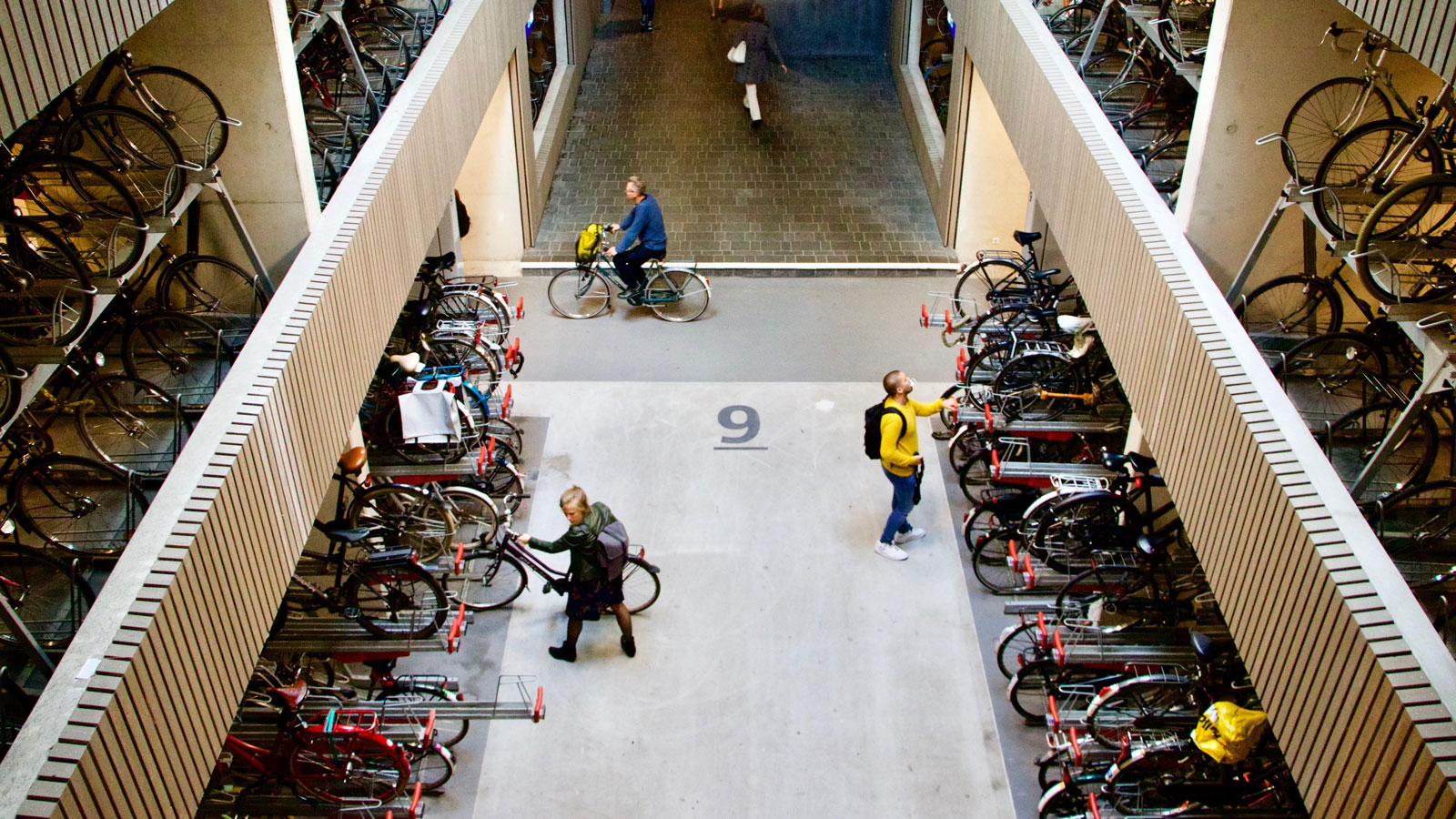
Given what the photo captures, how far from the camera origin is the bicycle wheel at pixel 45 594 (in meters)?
5.73

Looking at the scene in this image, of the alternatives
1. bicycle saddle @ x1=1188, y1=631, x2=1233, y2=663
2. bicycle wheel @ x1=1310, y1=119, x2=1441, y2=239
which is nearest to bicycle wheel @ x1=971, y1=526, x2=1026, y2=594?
bicycle saddle @ x1=1188, y1=631, x2=1233, y2=663

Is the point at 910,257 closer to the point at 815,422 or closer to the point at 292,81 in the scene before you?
the point at 815,422

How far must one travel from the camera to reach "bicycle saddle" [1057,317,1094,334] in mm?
9664

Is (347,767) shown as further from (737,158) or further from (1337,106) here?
(737,158)

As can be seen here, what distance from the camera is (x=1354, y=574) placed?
4.91 metres

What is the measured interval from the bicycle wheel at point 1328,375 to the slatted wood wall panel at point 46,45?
6.72 metres

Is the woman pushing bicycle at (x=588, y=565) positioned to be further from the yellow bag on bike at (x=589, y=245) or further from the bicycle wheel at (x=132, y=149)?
the yellow bag on bike at (x=589, y=245)

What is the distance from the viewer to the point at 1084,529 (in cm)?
861

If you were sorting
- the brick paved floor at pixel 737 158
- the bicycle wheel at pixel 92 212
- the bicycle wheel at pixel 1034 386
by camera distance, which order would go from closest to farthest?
the bicycle wheel at pixel 92 212 < the bicycle wheel at pixel 1034 386 < the brick paved floor at pixel 737 158

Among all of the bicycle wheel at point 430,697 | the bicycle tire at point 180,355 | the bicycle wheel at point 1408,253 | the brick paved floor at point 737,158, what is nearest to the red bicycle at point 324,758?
the bicycle wheel at point 430,697

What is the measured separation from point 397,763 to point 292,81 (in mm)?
4322

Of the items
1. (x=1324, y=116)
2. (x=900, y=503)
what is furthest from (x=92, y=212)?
(x=1324, y=116)

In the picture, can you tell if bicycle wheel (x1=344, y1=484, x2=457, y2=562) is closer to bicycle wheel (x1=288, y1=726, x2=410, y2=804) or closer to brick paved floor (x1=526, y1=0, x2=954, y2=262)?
bicycle wheel (x1=288, y1=726, x2=410, y2=804)

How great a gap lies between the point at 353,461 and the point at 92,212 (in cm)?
234
